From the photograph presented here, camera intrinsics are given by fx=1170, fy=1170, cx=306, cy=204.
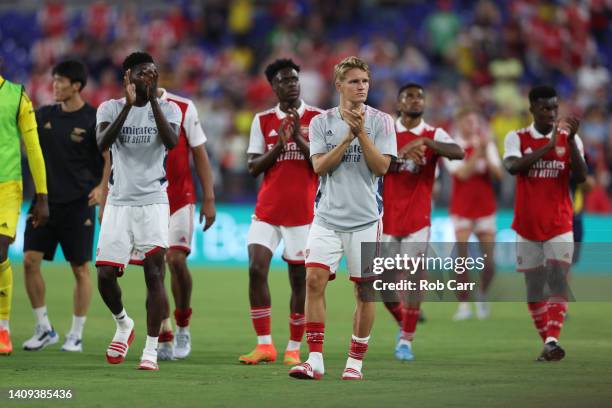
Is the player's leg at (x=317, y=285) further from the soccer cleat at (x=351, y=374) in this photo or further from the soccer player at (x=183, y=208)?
the soccer player at (x=183, y=208)

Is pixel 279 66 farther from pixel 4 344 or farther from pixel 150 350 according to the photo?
pixel 4 344

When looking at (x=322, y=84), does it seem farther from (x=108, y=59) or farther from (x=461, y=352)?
(x=461, y=352)

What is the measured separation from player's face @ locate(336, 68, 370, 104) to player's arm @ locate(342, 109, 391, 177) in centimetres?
14

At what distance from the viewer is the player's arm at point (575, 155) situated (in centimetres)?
1101

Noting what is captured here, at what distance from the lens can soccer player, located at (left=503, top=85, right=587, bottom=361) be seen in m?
11.4

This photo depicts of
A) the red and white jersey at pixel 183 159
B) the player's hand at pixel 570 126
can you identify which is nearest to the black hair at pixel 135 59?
the red and white jersey at pixel 183 159

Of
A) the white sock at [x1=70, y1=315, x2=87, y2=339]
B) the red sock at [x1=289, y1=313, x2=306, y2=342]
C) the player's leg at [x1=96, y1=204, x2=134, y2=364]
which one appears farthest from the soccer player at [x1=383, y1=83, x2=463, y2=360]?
the white sock at [x1=70, y1=315, x2=87, y2=339]

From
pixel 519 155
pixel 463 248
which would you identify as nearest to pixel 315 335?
pixel 519 155

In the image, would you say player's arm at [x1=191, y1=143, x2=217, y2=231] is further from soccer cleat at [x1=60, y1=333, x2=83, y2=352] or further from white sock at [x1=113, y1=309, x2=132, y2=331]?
soccer cleat at [x1=60, y1=333, x2=83, y2=352]

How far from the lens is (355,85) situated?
9266 millimetres

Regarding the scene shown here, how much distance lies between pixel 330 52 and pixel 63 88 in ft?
53.6

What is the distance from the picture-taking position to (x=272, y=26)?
29.6 meters

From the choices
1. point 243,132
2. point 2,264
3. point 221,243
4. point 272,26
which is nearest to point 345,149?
point 2,264

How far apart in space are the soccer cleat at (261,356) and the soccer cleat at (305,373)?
1.32 metres
